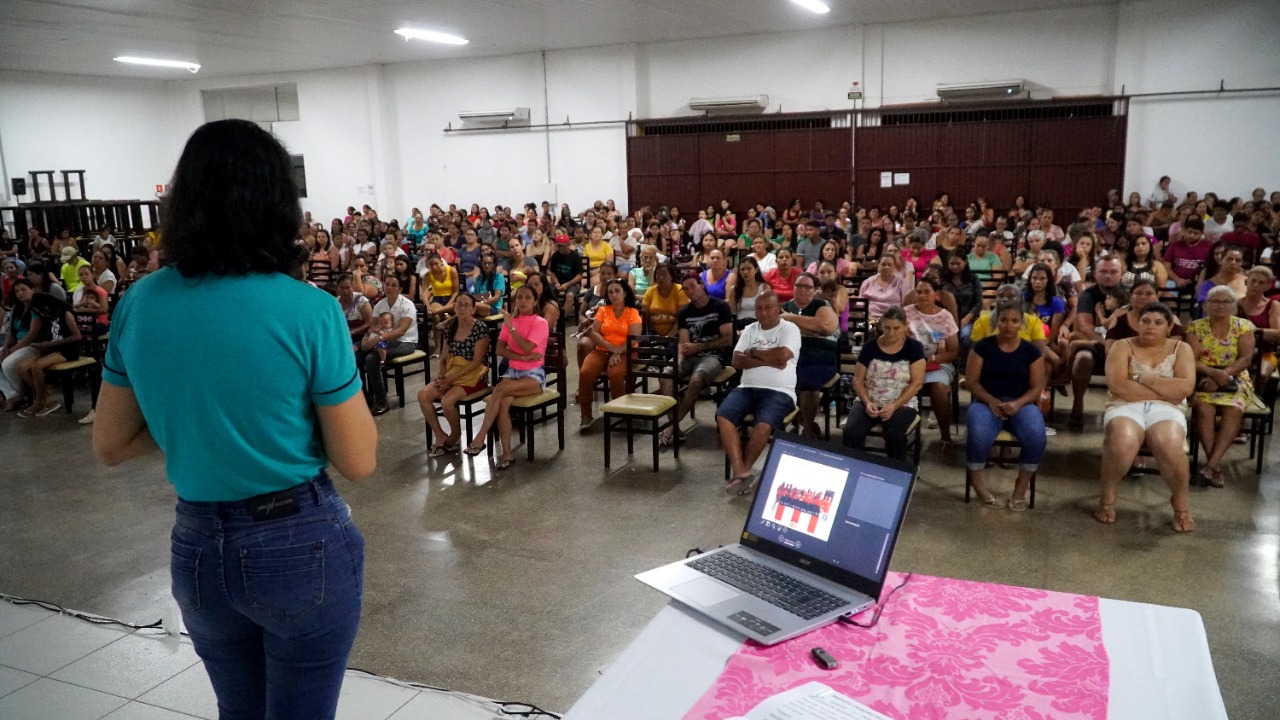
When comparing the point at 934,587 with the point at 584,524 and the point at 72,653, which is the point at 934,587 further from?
the point at 72,653

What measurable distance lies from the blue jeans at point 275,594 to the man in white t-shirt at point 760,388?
146 inches

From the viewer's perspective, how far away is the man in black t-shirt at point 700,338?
608cm

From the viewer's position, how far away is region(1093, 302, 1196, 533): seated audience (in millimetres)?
4367

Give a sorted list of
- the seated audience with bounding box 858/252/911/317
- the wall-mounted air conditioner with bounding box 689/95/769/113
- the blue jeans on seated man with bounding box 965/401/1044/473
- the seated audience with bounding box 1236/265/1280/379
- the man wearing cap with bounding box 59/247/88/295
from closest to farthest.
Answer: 1. the blue jeans on seated man with bounding box 965/401/1044/473
2. the seated audience with bounding box 1236/265/1280/379
3. the seated audience with bounding box 858/252/911/317
4. the man wearing cap with bounding box 59/247/88/295
5. the wall-mounted air conditioner with bounding box 689/95/769/113

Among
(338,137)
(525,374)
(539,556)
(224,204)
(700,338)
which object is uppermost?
(338,137)

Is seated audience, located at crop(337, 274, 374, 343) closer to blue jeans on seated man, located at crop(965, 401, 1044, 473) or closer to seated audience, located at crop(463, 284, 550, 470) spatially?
seated audience, located at crop(463, 284, 550, 470)

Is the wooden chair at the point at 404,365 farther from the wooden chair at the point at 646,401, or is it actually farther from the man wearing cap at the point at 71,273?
the man wearing cap at the point at 71,273

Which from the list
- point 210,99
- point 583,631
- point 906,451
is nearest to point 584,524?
point 583,631

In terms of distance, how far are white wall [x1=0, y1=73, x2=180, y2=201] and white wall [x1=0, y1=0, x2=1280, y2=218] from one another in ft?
0.11

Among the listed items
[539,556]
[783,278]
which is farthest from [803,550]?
[783,278]

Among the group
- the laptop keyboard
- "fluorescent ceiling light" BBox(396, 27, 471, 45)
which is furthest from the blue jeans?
"fluorescent ceiling light" BBox(396, 27, 471, 45)

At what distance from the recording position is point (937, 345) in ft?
18.8

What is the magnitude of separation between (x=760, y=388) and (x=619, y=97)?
36.7 feet

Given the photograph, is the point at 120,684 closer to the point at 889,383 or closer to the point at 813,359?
the point at 889,383
